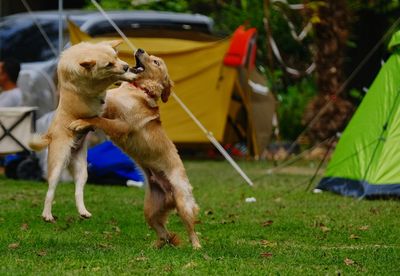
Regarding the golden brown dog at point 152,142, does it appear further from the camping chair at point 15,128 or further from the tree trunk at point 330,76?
the tree trunk at point 330,76

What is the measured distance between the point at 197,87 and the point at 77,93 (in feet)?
28.7

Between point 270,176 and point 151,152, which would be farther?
point 270,176

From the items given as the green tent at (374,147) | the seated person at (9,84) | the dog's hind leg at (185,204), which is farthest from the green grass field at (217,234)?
the seated person at (9,84)

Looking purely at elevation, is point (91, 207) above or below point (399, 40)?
below

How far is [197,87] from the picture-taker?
639 inches

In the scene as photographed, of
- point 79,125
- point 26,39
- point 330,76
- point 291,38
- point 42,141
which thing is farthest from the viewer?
point 291,38

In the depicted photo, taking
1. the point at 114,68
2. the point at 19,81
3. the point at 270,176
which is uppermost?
the point at 114,68

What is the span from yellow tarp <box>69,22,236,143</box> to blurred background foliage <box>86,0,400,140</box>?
3.24 m

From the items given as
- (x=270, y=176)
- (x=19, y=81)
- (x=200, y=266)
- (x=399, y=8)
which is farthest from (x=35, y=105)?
(x=399, y=8)

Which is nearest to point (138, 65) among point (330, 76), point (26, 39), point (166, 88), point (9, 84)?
point (166, 88)

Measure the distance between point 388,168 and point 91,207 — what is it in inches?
129

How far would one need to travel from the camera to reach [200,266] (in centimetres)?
671

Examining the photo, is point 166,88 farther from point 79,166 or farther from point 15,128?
point 15,128

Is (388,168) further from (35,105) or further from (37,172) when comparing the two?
(35,105)
